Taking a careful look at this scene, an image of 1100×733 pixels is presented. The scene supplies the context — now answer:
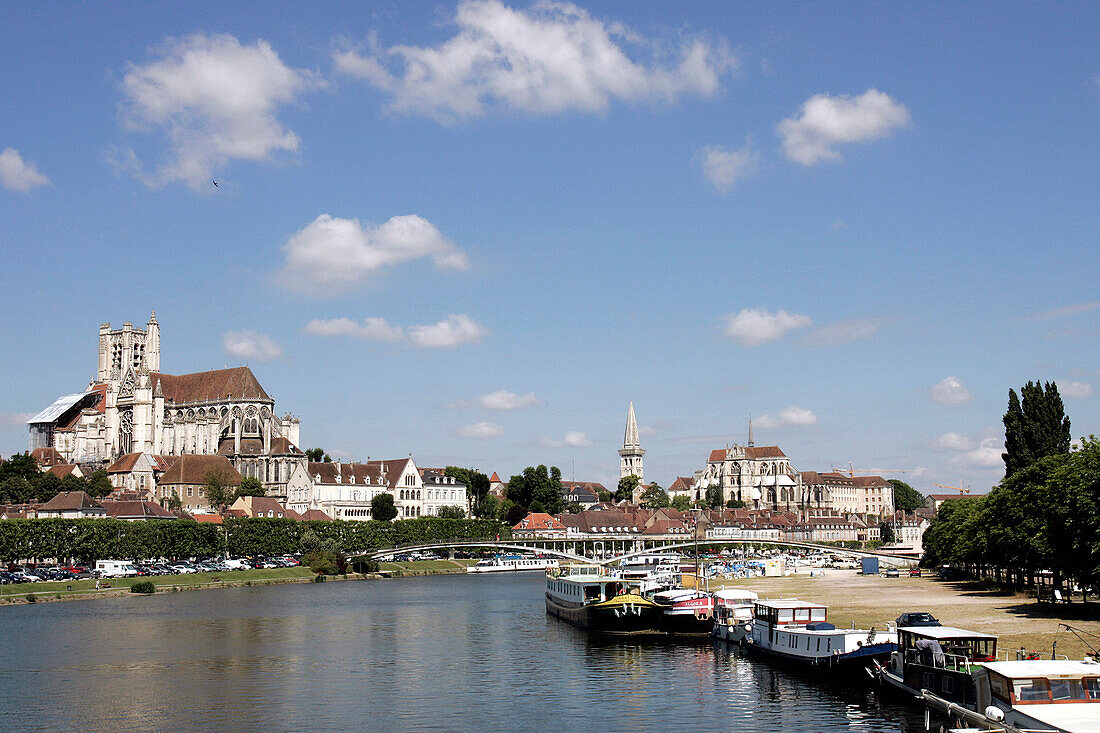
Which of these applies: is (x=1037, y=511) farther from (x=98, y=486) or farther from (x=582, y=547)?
(x=98, y=486)

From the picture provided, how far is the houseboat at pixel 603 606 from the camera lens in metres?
69.0

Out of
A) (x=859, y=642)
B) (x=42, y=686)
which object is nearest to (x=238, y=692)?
(x=42, y=686)

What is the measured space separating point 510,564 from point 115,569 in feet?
200

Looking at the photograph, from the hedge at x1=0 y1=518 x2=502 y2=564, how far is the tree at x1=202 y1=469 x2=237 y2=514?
26801 mm

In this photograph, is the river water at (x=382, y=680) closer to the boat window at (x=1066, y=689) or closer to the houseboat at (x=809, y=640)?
the houseboat at (x=809, y=640)

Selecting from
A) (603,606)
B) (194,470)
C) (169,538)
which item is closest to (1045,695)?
(603,606)

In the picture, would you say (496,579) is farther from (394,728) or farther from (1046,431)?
(394,728)

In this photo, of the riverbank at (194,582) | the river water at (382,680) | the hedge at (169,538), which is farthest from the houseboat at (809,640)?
the hedge at (169,538)

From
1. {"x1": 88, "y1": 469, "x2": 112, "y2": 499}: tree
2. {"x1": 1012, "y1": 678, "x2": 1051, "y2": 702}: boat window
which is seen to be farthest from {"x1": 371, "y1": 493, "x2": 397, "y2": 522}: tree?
{"x1": 1012, "y1": 678, "x2": 1051, "y2": 702}: boat window

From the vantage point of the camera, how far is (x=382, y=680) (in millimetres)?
50844

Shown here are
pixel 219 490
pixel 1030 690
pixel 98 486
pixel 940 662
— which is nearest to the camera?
pixel 1030 690

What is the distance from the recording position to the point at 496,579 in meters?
141

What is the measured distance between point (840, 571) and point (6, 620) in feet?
315

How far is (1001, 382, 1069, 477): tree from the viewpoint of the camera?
97.7m
